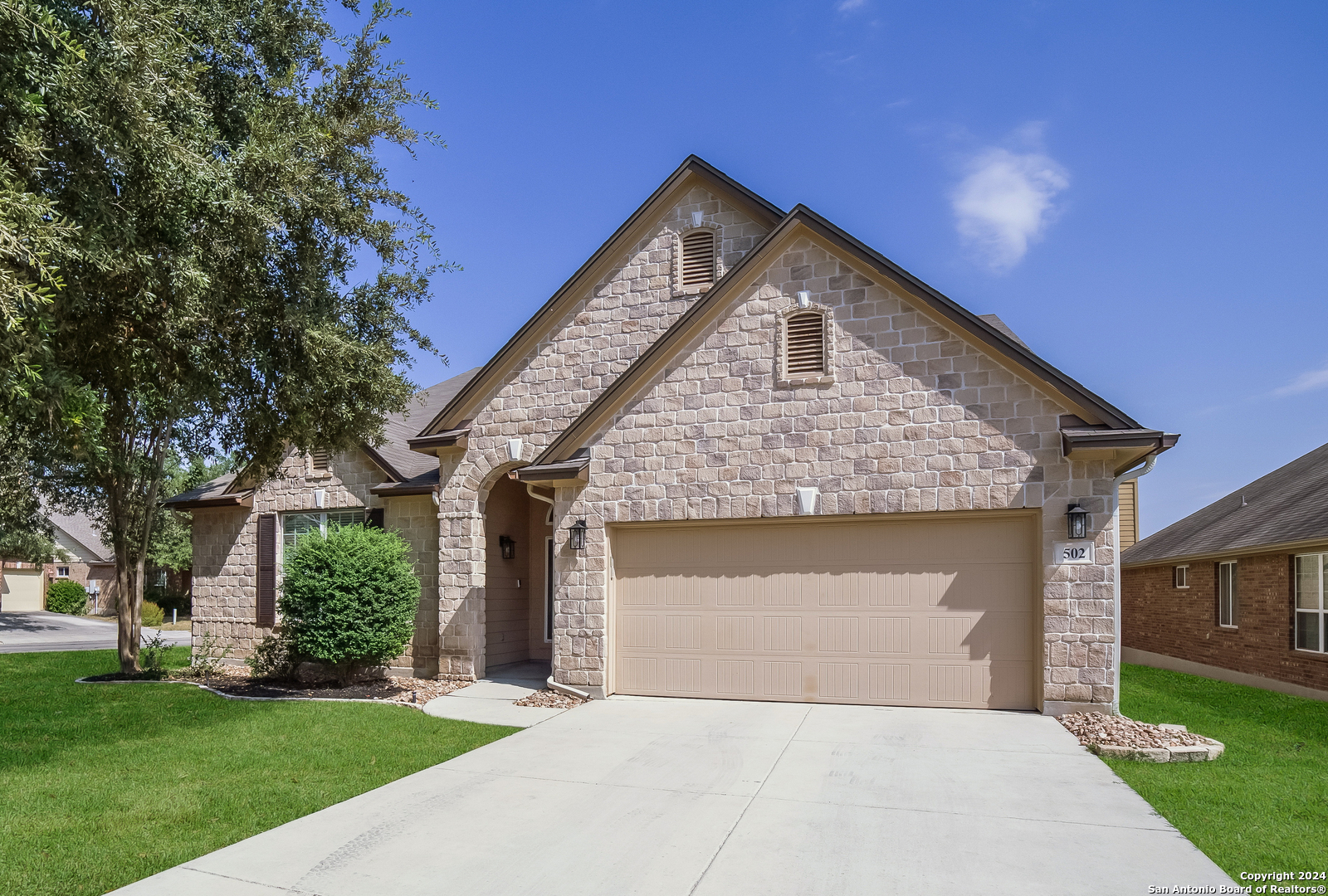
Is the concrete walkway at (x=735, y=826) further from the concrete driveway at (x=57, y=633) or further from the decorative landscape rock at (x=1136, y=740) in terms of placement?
the concrete driveway at (x=57, y=633)

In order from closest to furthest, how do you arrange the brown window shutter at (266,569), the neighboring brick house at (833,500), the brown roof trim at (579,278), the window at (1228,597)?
the neighboring brick house at (833,500)
the brown roof trim at (579,278)
the brown window shutter at (266,569)
the window at (1228,597)

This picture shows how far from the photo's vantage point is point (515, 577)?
49.7 feet

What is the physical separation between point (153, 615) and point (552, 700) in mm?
30250

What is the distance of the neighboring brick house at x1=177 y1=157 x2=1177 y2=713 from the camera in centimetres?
971

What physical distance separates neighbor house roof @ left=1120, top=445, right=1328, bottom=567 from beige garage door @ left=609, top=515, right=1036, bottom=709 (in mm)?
5824

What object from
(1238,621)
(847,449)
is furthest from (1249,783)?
(1238,621)

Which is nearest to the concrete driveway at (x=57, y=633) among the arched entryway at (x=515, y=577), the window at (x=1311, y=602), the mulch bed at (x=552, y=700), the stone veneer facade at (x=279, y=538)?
the stone veneer facade at (x=279, y=538)

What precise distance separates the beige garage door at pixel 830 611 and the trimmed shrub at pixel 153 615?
2937cm

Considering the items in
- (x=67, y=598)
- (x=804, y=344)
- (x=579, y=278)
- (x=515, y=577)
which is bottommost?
(x=67, y=598)

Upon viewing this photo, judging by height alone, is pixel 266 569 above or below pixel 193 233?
below

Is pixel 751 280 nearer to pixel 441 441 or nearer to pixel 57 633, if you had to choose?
pixel 441 441

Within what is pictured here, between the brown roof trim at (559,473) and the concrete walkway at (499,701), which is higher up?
the brown roof trim at (559,473)

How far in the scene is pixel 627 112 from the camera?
45.7 ft

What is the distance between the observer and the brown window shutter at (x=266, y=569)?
52.4 feet
